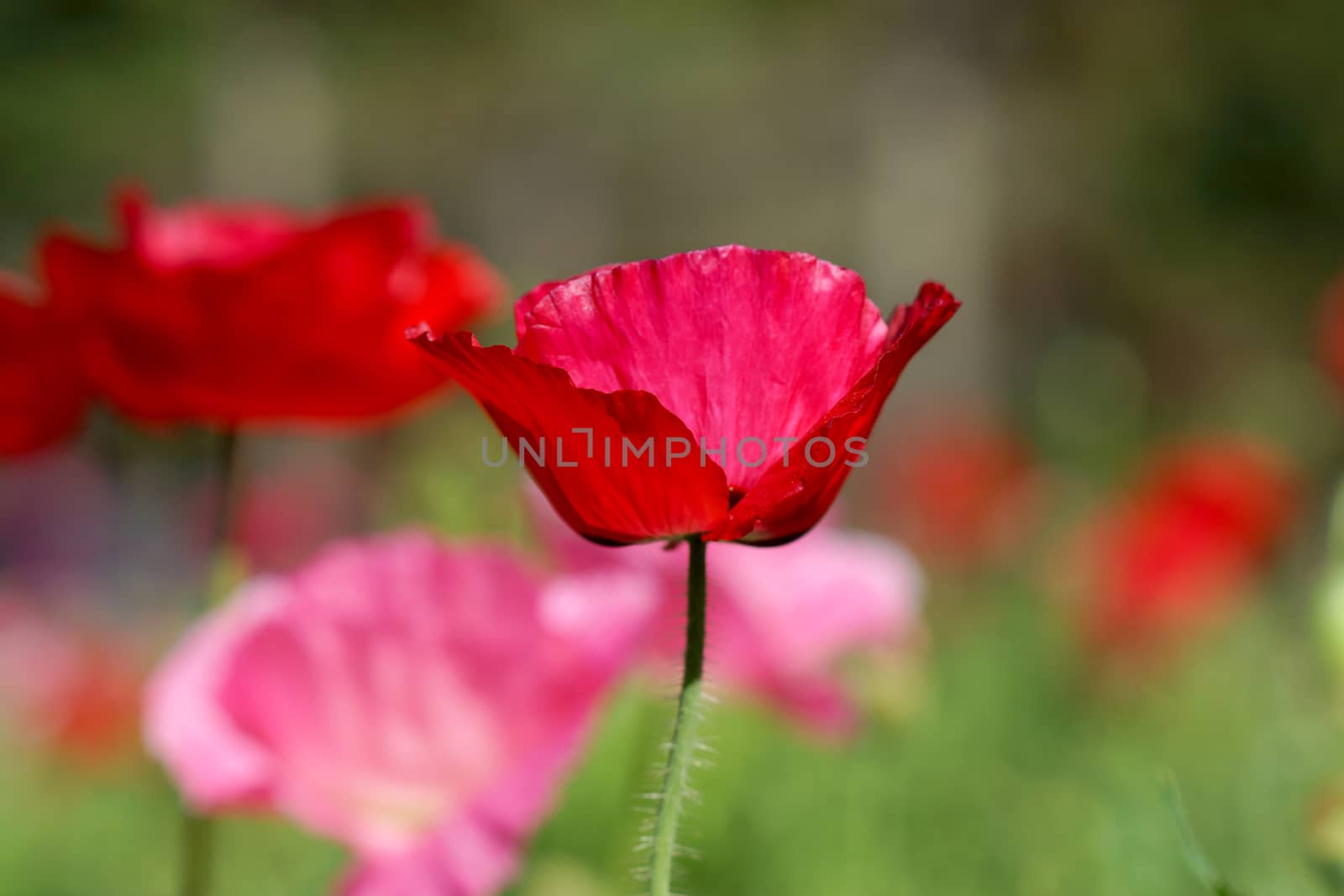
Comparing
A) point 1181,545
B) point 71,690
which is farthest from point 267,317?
point 71,690

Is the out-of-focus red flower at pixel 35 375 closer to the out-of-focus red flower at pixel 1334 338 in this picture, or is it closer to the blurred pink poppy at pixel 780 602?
the blurred pink poppy at pixel 780 602

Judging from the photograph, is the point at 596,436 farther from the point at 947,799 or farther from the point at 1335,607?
the point at 947,799

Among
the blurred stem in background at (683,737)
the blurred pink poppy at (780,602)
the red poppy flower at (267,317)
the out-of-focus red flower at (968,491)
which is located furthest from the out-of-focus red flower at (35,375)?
the out-of-focus red flower at (968,491)

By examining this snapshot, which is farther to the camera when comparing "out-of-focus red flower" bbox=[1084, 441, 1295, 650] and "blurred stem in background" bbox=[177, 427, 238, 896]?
"out-of-focus red flower" bbox=[1084, 441, 1295, 650]

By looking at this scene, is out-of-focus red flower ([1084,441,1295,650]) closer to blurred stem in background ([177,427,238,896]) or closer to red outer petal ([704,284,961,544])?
blurred stem in background ([177,427,238,896])

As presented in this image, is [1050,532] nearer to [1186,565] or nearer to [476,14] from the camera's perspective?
[1186,565]

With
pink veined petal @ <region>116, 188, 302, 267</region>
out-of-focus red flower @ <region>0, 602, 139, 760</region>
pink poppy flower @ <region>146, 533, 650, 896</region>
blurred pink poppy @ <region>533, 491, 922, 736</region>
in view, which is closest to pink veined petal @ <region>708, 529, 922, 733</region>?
blurred pink poppy @ <region>533, 491, 922, 736</region>

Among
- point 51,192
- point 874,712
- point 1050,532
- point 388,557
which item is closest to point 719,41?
point 51,192
